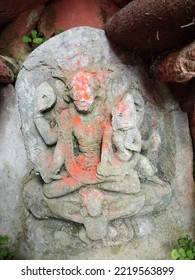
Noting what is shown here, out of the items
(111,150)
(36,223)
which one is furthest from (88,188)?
(36,223)

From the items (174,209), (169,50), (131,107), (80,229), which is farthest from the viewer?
(174,209)

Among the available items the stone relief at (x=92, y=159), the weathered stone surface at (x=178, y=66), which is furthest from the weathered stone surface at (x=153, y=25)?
the stone relief at (x=92, y=159)

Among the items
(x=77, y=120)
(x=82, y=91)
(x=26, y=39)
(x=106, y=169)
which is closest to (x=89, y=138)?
(x=77, y=120)

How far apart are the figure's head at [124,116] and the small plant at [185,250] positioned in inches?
43.5

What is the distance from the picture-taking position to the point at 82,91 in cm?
254

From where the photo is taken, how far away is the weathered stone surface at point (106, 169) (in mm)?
2658

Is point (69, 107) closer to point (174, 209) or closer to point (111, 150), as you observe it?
point (111, 150)

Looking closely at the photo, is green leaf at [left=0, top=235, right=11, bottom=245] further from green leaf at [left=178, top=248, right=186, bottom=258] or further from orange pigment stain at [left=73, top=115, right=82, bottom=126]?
green leaf at [left=178, top=248, right=186, bottom=258]

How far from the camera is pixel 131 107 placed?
261 cm

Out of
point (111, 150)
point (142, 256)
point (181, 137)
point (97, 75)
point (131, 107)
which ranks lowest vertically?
point (142, 256)

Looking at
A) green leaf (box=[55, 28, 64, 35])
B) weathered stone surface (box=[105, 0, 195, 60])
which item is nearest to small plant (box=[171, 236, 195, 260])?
weathered stone surface (box=[105, 0, 195, 60])

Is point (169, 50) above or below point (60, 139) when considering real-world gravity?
above

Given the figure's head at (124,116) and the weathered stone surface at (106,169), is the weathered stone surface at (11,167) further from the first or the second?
the figure's head at (124,116)

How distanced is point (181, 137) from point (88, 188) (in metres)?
0.94
